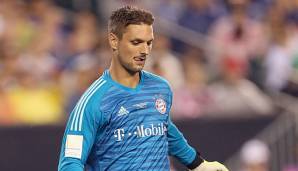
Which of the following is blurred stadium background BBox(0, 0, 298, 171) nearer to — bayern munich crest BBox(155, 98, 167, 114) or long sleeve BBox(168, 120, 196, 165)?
long sleeve BBox(168, 120, 196, 165)

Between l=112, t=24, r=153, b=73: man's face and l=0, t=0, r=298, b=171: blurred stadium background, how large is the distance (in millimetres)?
4837

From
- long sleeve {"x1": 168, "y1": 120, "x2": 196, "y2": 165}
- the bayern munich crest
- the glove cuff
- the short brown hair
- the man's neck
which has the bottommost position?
the glove cuff

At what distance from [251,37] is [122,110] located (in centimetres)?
702

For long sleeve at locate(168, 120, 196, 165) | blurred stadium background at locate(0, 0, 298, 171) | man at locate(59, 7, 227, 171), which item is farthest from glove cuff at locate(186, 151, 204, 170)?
blurred stadium background at locate(0, 0, 298, 171)

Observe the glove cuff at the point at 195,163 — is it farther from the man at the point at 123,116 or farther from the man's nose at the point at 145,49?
the man's nose at the point at 145,49

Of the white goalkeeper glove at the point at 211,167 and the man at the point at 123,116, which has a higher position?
the man at the point at 123,116

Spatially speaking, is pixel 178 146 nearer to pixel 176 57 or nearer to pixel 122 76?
pixel 122 76

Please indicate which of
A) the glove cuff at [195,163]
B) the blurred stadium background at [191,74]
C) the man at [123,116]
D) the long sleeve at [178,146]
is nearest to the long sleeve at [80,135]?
the man at [123,116]

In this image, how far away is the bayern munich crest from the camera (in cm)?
627

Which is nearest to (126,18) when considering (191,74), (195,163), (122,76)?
(122,76)

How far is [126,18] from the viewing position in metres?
6.02

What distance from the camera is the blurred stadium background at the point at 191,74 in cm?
1128

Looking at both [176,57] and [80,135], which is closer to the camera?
[80,135]

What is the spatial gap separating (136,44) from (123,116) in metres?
0.47
